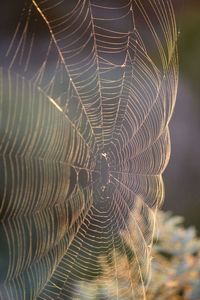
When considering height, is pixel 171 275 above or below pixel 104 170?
below

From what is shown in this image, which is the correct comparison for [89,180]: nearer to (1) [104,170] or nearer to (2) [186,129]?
(1) [104,170]

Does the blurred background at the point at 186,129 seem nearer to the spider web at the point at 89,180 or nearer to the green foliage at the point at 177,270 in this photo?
the spider web at the point at 89,180

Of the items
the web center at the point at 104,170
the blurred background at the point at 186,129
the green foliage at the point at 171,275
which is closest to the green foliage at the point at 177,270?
the green foliage at the point at 171,275

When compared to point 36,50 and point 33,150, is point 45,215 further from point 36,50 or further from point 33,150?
point 36,50

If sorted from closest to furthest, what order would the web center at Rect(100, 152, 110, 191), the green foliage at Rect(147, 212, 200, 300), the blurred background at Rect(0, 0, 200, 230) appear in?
the green foliage at Rect(147, 212, 200, 300)
the web center at Rect(100, 152, 110, 191)
the blurred background at Rect(0, 0, 200, 230)

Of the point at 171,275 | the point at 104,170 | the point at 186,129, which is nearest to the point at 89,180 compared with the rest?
the point at 104,170

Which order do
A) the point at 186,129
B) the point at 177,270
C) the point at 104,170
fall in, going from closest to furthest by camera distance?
the point at 177,270, the point at 104,170, the point at 186,129

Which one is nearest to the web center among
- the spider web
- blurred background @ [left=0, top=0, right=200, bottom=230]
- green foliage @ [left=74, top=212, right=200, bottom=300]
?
the spider web

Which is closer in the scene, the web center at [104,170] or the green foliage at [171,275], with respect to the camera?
the green foliage at [171,275]

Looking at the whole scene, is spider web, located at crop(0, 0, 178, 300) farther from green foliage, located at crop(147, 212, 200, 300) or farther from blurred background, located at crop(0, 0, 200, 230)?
blurred background, located at crop(0, 0, 200, 230)
